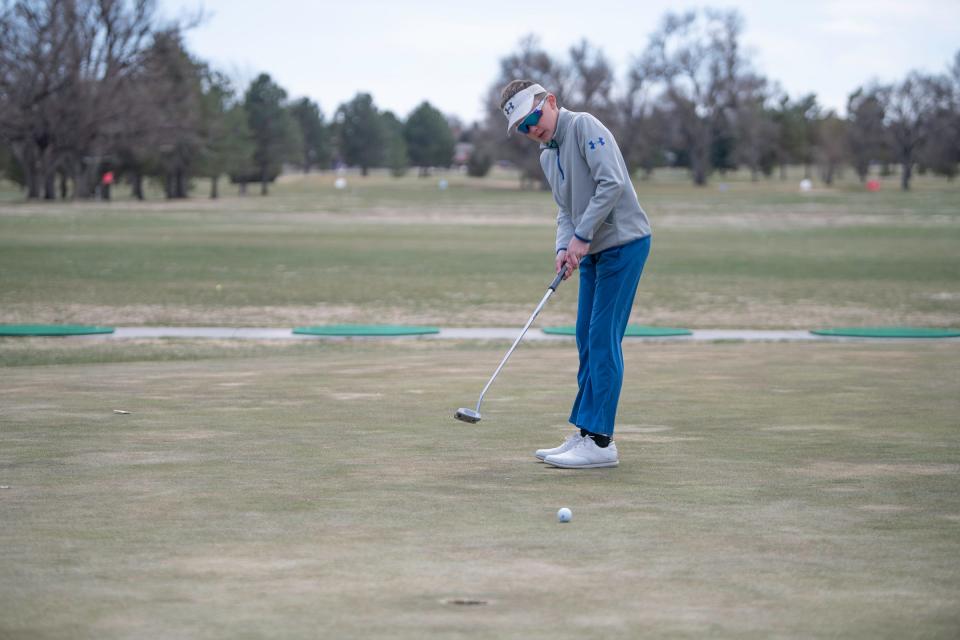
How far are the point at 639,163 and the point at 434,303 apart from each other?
118 metres

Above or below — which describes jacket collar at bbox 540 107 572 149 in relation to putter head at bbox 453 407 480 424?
above

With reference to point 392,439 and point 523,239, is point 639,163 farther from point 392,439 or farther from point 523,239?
point 392,439

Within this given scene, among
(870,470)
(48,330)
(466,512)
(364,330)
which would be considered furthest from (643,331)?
(466,512)

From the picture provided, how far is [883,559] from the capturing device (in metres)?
5.06

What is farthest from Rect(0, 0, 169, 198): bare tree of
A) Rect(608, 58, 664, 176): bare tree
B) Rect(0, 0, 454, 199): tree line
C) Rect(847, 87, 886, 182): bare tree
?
Rect(847, 87, 886, 182): bare tree

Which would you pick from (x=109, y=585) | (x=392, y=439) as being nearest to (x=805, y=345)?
(x=392, y=439)

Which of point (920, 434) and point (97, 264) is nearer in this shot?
point (920, 434)

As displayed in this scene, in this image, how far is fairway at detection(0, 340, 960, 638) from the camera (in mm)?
4363

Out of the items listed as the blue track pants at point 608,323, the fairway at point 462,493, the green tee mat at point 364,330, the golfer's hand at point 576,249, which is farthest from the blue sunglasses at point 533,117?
the green tee mat at point 364,330

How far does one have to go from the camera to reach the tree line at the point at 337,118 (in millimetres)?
84438

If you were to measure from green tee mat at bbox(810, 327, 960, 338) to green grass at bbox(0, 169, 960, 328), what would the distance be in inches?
63.6

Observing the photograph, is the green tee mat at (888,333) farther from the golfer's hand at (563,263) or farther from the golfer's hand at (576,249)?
the golfer's hand at (576,249)

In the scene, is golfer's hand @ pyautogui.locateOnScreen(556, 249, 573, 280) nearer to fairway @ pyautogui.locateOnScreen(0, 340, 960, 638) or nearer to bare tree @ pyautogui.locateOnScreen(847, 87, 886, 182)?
fairway @ pyautogui.locateOnScreen(0, 340, 960, 638)

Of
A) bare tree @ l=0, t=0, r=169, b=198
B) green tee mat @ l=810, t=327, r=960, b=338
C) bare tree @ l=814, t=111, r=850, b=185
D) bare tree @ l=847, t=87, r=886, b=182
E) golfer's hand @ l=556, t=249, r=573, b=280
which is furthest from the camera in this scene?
bare tree @ l=814, t=111, r=850, b=185
